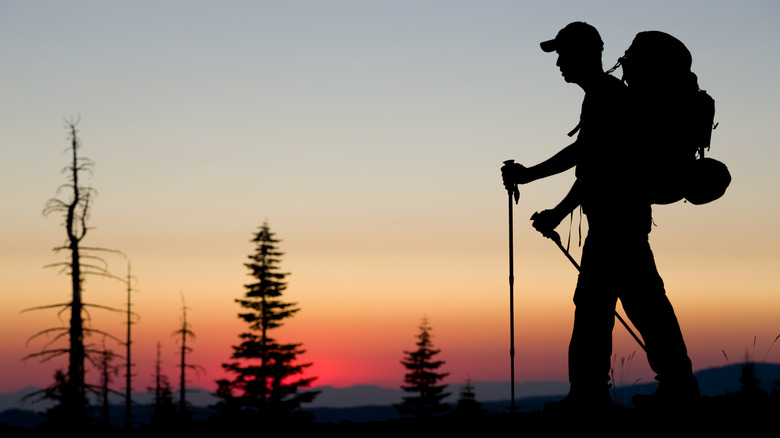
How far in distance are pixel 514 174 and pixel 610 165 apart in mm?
998

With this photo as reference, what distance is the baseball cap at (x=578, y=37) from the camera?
23.8 feet

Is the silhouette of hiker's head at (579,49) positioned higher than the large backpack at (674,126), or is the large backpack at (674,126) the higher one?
the silhouette of hiker's head at (579,49)

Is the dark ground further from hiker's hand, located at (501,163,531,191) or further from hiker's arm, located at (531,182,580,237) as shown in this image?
hiker's hand, located at (501,163,531,191)

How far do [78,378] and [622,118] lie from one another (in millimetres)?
30314

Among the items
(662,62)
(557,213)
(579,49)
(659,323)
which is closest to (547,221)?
(557,213)

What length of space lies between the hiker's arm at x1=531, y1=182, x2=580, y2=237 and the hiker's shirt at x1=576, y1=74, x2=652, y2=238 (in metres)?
0.14

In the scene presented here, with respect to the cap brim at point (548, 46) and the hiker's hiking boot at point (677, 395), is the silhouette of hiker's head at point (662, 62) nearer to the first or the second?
the cap brim at point (548, 46)

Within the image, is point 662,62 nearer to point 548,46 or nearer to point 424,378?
point 548,46

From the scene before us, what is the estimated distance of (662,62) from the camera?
6.95 m

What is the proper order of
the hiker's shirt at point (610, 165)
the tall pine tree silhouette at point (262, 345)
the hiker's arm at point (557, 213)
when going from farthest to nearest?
the tall pine tree silhouette at point (262, 345) < the hiker's arm at point (557, 213) < the hiker's shirt at point (610, 165)

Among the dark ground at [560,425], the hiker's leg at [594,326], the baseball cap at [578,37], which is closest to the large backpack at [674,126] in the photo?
the baseball cap at [578,37]

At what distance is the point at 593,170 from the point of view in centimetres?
723

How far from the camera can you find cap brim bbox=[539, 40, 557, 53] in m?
7.38

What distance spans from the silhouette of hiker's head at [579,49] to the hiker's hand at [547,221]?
3.78ft
